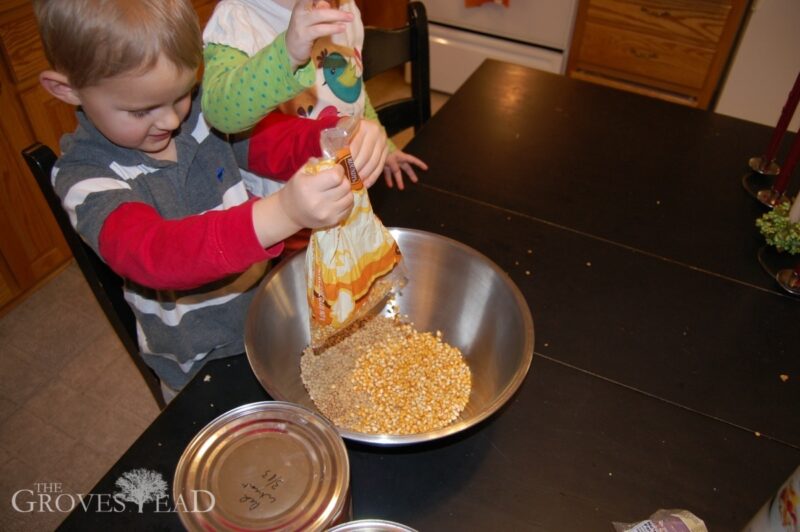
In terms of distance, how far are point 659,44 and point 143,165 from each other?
92.0 inches

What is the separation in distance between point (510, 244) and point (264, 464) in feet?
2.11

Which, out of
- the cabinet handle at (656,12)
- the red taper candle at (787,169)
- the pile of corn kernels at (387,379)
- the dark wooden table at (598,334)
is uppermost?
the red taper candle at (787,169)

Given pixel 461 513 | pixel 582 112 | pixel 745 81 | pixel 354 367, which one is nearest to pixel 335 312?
pixel 354 367

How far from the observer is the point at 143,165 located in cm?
87

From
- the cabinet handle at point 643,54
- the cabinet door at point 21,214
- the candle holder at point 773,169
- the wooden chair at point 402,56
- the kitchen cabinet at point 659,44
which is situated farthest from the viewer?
the cabinet handle at point 643,54

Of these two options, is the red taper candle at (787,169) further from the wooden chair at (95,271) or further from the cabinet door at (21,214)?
the cabinet door at (21,214)

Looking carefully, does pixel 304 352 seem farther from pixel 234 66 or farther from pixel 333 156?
pixel 234 66

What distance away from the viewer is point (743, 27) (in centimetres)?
231

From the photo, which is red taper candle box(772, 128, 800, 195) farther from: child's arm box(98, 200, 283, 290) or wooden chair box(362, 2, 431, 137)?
child's arm box(98, 200, 283, 290)

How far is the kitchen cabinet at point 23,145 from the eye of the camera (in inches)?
63.6

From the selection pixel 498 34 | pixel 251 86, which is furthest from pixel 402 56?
pixel 498 34

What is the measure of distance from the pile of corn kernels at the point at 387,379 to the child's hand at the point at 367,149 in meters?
0.26

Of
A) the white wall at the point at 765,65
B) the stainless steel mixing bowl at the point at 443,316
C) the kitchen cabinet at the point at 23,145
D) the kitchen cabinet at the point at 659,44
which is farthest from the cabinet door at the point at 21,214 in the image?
the white wall at the point at 765,65

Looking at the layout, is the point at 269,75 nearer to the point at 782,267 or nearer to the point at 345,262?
the point at 345,262
